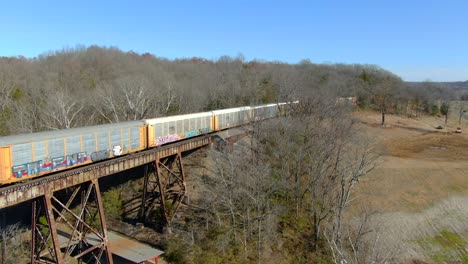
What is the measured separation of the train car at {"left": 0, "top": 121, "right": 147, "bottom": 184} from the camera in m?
16.1

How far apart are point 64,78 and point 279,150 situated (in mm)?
40896

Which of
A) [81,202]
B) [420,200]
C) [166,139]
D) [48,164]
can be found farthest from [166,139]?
[420,200]

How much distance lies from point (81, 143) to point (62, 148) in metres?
1.25

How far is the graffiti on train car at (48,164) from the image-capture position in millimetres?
16422

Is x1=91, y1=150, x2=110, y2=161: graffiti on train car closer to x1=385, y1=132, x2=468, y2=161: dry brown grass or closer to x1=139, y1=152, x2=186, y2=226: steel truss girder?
x1=139, y1=152, x2=186, y2=226: steel truss girder

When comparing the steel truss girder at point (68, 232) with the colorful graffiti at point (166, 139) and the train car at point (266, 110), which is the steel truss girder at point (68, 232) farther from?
the train car at point (266, 110)

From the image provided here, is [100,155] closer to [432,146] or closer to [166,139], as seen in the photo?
[166,139]

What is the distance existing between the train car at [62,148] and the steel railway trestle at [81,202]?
0.65m

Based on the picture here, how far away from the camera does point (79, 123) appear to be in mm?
37500

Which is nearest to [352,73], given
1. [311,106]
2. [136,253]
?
[311,106]

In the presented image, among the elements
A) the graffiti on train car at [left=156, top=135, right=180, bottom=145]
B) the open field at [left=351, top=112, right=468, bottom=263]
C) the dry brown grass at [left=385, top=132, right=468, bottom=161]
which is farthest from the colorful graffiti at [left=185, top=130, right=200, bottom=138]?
the dry brown grass at [left=385, top=132, right=468, bottom=161]

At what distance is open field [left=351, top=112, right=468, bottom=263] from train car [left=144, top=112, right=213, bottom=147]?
48.2 feet

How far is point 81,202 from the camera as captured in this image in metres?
20.0

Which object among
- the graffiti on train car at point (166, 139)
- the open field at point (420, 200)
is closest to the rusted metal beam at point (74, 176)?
the graffiti on train car at point (166, 139)
